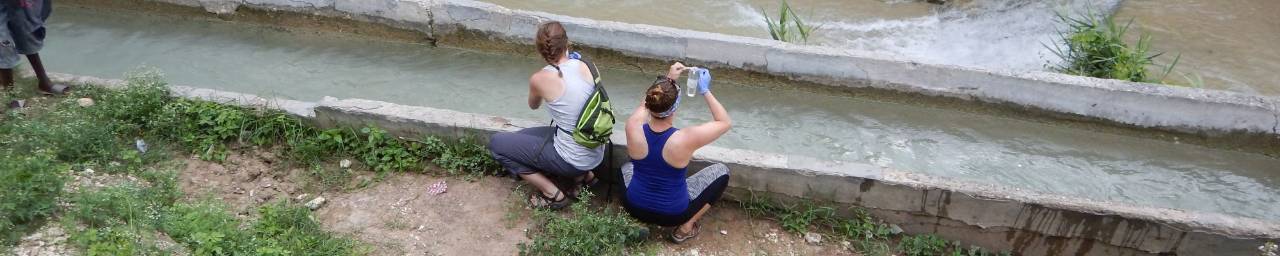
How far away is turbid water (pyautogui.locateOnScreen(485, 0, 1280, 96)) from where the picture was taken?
683cm

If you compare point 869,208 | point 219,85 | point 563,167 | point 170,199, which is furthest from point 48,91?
point 869,208

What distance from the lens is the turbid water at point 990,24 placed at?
6.83 meters

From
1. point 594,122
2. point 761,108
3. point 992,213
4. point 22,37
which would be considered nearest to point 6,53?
point 22,37

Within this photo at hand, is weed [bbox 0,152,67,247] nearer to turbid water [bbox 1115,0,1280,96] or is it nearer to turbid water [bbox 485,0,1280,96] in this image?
turbid water [bbox 485,0,1280,96]

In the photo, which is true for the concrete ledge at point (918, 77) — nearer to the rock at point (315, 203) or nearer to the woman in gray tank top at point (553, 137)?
the woman in gray tank top at point (553, 137)

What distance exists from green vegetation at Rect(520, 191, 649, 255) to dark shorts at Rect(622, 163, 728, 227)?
68 mm

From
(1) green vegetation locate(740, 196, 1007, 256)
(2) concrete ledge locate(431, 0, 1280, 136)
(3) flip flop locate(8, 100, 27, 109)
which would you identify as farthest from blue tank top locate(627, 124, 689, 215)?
(3) flip flop locate(8, 100, 27, 109)

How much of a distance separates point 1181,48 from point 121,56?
8818 mm

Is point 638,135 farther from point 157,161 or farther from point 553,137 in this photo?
point 157,161

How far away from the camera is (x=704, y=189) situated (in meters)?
3.70

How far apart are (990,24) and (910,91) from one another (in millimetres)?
2814

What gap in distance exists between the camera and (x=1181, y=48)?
7062 mm

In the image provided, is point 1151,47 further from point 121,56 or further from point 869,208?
point 121,56

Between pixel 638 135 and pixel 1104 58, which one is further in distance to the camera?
pixel 1104 58
